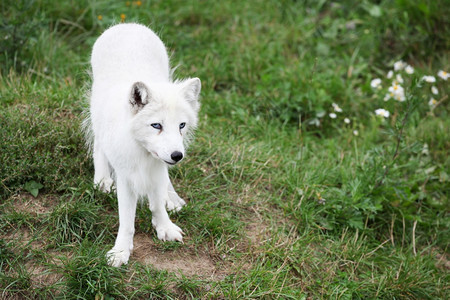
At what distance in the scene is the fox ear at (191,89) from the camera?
359cm

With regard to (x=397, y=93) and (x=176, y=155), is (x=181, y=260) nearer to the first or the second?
(x=176, y=155)

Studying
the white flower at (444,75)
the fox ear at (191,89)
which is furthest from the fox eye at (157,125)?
the white flower at (444,75)

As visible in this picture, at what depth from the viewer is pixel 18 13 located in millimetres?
6023

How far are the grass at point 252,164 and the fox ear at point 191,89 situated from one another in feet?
3.98

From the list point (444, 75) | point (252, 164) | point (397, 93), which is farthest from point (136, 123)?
point (444, 75)

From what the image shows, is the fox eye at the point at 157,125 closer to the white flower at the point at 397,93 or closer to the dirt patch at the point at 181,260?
the dirt patch at the point at 181,260

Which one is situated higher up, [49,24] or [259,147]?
[49,24]

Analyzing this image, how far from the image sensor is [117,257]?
3793mm

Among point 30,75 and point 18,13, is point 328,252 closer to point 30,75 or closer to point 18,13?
point 30,75

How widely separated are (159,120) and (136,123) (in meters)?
0.17

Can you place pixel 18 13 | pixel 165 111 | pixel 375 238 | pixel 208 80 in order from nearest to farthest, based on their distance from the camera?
pixel 165 111 < pixel 375 238 < pixel 18 13 < pixel 208 80

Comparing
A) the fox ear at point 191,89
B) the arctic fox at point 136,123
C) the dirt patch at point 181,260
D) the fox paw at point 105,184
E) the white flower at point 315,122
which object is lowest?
the white flower at point 315,122

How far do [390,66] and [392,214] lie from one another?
302 cm

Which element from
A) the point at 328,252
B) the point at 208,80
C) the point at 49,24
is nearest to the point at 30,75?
the point at 49,24
